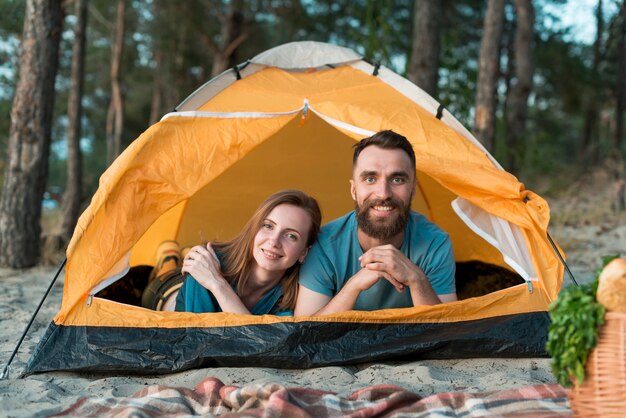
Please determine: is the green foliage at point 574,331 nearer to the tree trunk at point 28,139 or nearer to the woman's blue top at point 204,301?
the woman's blue top at point 204,301

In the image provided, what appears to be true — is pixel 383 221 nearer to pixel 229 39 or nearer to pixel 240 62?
pixel 229 39

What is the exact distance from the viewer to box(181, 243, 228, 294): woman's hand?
284cm

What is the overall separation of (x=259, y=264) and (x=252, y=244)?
0.10 m

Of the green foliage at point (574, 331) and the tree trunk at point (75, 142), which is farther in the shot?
the tree trunk at point (75, 142)

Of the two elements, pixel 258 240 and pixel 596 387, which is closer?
pixel 596 387

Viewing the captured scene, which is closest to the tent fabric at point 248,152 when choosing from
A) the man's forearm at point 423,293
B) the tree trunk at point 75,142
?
the man's forearm at point 423,293

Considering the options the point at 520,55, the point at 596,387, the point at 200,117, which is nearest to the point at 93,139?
Result: the point at 520,55

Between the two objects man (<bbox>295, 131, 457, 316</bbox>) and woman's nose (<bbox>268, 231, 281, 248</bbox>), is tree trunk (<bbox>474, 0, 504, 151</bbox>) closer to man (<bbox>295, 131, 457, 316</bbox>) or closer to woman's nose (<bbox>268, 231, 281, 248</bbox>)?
man (<bbox>295, 131, 457, 316</bbox>)

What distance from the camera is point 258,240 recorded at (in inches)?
113

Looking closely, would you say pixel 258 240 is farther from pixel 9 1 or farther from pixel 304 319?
pixel 9 1

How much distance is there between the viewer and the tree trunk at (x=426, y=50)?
281 inches

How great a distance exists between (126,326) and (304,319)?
0.73 meters

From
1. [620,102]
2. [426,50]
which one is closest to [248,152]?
[426,50]

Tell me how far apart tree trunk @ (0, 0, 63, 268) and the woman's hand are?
114 inches
